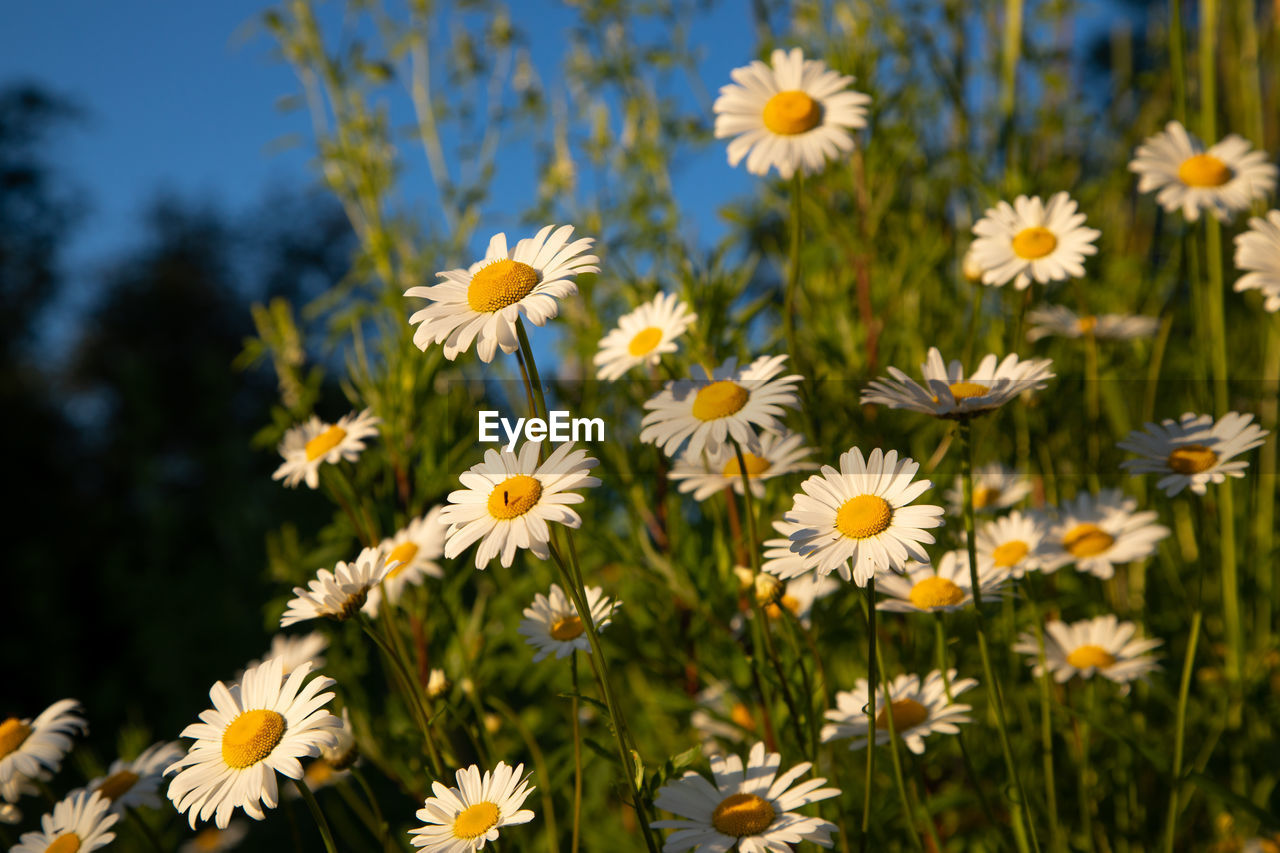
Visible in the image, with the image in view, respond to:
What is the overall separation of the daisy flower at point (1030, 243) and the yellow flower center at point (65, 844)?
50.3 inches

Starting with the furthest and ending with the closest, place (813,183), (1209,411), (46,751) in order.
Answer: (813,183)
(1209,411)
(46,751)

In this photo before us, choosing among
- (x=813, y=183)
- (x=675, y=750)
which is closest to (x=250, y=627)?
(x=675, y=750)

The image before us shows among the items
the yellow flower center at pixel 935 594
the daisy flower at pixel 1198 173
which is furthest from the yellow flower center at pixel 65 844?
the daisy flower at pixel 1198 173

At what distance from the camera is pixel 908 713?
99cm

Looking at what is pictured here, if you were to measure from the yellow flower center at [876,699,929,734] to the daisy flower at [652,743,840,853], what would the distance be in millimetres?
151

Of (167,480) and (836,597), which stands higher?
(836,597)

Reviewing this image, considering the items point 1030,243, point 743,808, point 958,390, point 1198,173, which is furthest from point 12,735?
point 1198,173

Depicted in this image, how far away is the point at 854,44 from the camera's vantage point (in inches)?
72.2

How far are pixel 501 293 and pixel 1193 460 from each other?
85cm

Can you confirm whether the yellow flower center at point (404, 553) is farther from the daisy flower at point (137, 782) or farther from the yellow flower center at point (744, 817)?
the yellow flower center at point (744, 817)

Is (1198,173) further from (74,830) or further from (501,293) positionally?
(74,830)

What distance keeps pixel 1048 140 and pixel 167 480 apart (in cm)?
870

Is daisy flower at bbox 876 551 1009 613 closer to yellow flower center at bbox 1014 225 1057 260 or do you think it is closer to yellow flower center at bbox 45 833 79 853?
yellow flower center at bbox 1014 225 1057 260

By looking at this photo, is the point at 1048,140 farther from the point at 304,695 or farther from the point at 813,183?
the point at 304,695
